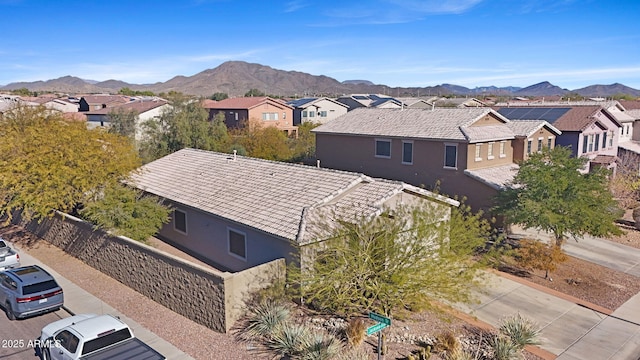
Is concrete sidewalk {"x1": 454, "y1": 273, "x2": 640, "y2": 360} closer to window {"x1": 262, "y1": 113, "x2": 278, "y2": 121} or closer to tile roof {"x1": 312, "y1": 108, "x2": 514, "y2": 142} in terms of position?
tile roof {"x1": 312, "y1": 108, "x2": 514, "y2": 142}

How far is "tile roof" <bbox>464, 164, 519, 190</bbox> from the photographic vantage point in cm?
2612

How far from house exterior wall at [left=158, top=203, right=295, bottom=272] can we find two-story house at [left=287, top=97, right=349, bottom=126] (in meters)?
51.1

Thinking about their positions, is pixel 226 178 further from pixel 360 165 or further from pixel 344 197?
pixel 360 165

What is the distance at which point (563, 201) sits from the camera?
69.1 ft

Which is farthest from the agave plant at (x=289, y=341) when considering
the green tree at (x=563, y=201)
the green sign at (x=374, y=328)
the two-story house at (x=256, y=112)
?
the two-story house at (x=256, y=112)

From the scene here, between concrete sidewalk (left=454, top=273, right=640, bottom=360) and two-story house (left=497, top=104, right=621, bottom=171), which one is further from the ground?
two-story house (left=497, top=104, right=621, bottom=171)

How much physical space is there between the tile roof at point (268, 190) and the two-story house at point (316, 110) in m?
48.5

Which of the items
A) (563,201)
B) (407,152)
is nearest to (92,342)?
(563,201)

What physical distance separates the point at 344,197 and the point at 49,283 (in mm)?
10467

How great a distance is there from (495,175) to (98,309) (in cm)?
2152

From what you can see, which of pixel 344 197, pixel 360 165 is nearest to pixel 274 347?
pixel 344 197

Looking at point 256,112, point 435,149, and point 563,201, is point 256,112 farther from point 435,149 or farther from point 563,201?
point 563,201

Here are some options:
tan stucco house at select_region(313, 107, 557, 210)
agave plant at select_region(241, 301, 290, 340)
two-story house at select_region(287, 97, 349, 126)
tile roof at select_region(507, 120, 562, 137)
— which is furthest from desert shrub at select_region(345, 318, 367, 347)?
two-story house at select_region(287, 97, 349, 126)

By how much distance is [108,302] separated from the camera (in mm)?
17250
